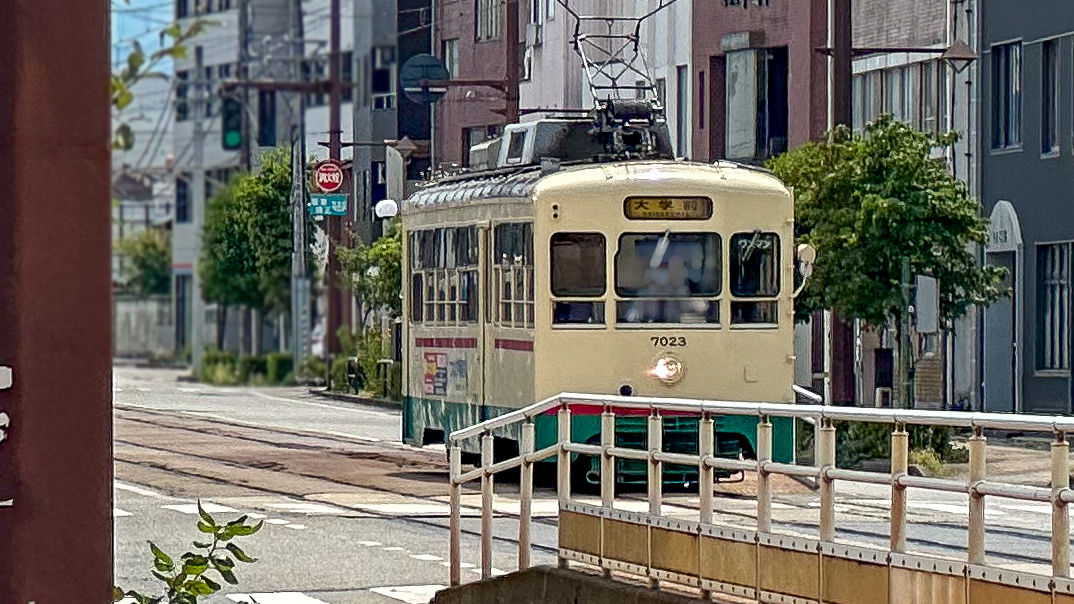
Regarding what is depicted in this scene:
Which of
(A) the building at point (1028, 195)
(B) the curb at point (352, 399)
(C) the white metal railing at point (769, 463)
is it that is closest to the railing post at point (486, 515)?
(C) the white metal railing at point (769, 463)

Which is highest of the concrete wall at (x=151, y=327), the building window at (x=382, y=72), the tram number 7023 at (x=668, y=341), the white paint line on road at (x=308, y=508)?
the building window at (x=382, y=72)

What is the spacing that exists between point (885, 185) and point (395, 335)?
6.96m

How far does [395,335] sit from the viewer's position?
22.5 m

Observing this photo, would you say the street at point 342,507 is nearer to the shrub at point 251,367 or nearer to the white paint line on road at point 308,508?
the white paint line on road at point 308,508

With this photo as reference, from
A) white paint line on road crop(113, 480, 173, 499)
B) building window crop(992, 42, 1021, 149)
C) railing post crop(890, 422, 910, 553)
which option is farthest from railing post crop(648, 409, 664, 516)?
building window crop(992, 42, 1021, 149)

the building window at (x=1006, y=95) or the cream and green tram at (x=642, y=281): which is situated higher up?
the building window at (x=1006, y=95)

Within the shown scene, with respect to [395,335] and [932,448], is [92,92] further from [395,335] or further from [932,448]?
[395,335]

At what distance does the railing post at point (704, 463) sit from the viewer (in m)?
10.0

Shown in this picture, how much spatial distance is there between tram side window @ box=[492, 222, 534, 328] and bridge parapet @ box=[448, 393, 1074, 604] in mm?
7551

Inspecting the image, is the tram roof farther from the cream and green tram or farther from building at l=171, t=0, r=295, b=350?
building at l=171, t=0, r=295, b=350

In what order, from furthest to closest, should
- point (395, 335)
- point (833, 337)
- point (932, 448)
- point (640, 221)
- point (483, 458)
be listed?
point (833, 337), point (395, 335), point (640, 221), point (483, 458), point (932, 448)

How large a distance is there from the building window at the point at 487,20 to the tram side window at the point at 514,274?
16.2 ft

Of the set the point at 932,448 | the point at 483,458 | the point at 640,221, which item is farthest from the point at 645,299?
the point at 932,448

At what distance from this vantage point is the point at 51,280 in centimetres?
372
